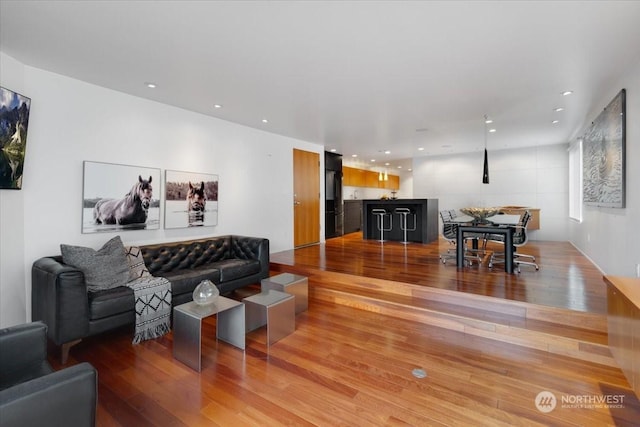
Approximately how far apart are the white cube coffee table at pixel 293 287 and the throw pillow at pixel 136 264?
4.39 ft

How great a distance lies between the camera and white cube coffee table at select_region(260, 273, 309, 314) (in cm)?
351

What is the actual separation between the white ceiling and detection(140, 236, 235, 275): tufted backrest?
1.94 metres

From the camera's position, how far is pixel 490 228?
14.4 ft

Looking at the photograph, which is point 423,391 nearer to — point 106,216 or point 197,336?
point 197,336

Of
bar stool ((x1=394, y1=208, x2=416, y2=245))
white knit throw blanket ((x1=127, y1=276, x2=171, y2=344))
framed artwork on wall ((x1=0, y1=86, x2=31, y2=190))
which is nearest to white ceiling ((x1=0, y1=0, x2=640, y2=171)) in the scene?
framed artwork on wall ((x1=0, y1=86, x2=31, y2=190))

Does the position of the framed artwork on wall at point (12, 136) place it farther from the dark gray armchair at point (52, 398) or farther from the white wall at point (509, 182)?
the white wall at point (509, 182)

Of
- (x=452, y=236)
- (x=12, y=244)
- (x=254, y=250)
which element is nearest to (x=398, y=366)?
(x=254, y=250)

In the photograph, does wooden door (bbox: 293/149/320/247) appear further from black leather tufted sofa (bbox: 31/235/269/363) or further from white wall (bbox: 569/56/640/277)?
white wall (bbox: 569/56/640/277)

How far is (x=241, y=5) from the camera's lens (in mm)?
2092

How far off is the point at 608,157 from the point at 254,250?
4.79 m

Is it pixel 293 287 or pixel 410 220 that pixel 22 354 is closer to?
pixel 293 287

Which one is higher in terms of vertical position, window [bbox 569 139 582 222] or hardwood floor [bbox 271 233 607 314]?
window [bbox 569 139 582 222]

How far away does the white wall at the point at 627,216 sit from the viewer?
2971 mm

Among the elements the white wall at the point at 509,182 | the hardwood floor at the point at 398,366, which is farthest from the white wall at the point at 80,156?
the white wall at the point at 509,182
